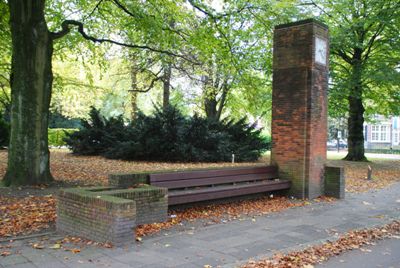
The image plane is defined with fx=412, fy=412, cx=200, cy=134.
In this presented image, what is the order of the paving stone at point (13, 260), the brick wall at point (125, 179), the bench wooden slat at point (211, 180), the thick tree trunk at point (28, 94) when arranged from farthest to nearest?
the thick tree trunk at point (28, 94), the bench wooden slat at point (211, 180), the brick wall at point (125, 179), the paving stone at point (13, 260)

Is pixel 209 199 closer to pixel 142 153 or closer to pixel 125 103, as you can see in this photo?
pixel 142 153

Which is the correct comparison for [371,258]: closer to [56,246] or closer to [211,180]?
[211,180]

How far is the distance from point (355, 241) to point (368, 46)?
18.6 metres

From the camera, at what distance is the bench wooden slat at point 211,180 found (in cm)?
832

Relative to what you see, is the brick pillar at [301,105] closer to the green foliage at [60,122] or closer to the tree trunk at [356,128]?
the tree trunk at [356,128]

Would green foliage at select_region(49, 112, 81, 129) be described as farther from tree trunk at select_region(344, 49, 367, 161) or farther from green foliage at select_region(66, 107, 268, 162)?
tree trunk at select_region(344, 49, 367, 161)

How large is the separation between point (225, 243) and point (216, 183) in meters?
3.19

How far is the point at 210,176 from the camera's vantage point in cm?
923

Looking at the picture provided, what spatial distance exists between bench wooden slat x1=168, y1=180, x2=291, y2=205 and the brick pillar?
1.90 feet

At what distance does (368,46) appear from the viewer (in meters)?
22.8

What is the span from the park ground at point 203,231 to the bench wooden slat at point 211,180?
0.52 metres

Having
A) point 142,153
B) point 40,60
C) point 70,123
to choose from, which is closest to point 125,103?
point 142,153

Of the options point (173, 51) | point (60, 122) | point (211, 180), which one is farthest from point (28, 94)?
point (60, 122)

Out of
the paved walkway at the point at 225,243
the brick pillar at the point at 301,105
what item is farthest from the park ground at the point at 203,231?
the brick pillar at the point at 301,105
